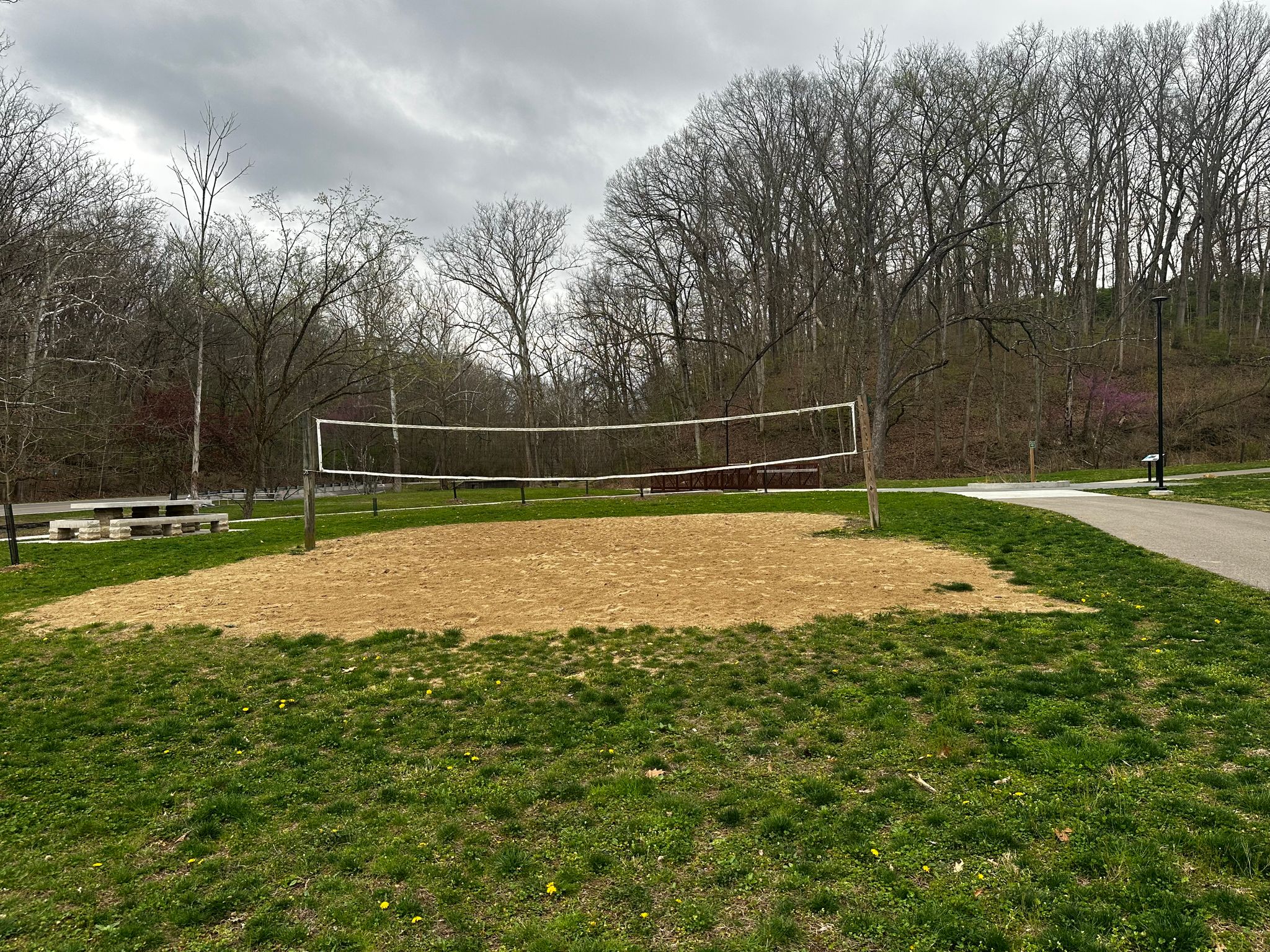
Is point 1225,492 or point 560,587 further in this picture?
point 1225,492

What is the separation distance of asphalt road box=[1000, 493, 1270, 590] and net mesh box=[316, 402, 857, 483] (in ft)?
47.9

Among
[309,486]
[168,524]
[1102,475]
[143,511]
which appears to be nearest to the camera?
[309,486]

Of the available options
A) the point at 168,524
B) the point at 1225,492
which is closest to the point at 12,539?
the point at 168,524

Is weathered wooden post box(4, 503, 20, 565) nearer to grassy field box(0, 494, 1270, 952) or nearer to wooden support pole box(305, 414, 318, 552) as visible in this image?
wooden support pole box(305, 414, 318, 552)

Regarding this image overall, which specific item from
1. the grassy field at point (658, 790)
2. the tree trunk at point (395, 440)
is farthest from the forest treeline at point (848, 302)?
the grassy field at point (658, 790)

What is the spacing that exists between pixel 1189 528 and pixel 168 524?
68.8 feet

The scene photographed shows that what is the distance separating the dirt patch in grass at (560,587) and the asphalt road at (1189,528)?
2461mm

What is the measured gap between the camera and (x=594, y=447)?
33906 mm

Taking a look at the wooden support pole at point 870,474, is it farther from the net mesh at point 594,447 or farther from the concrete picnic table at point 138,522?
the concrete picnic table at point 138,522

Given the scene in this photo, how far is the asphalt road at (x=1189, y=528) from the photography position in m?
8.14

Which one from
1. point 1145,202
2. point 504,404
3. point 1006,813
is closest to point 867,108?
point 1145,202

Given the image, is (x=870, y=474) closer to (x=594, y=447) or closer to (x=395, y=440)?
(x=594, y=447)

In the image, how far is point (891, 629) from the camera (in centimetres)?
633

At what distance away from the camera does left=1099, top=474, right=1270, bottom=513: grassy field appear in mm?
13867
